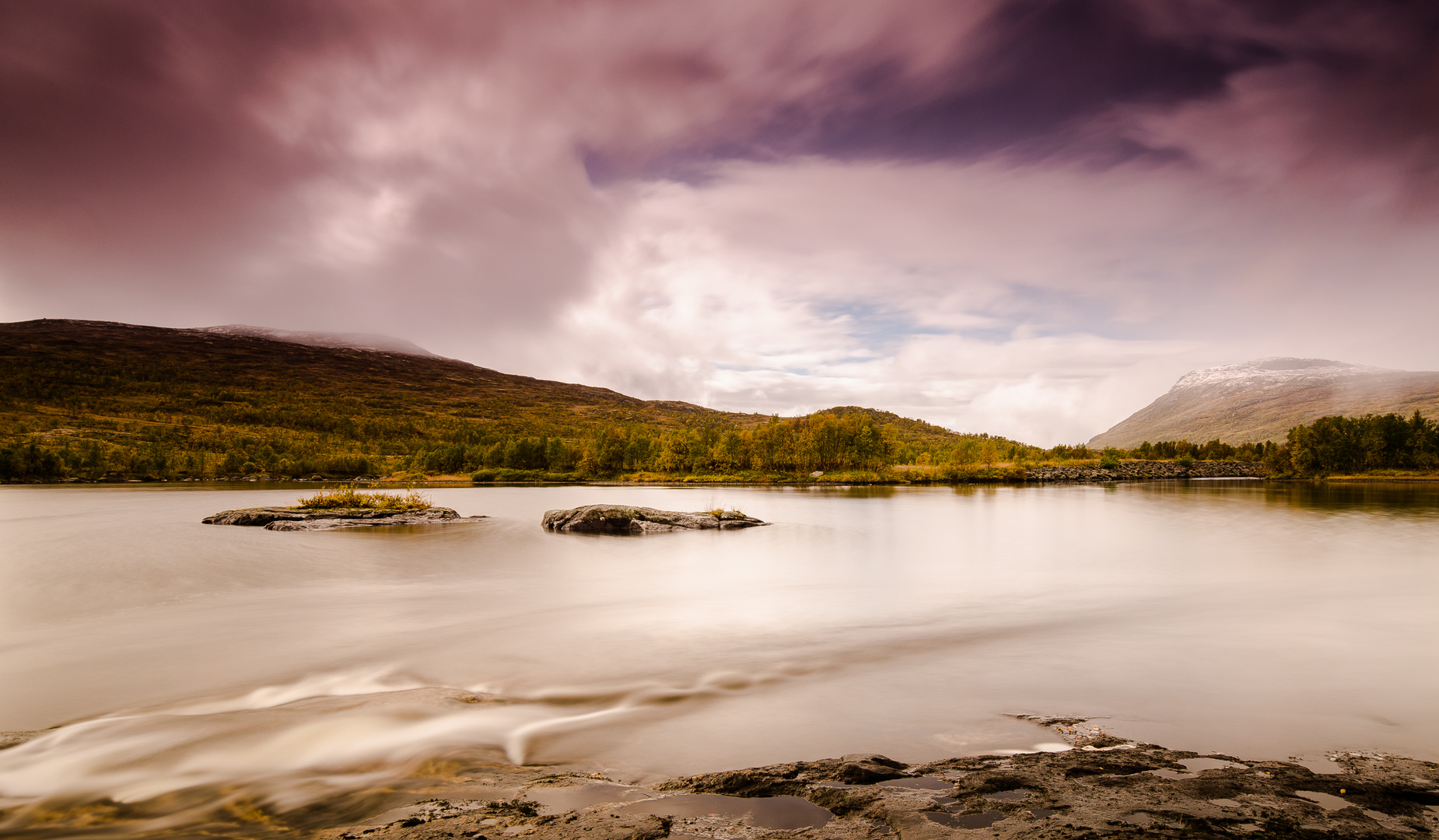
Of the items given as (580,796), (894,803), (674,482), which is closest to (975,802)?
(894,803)

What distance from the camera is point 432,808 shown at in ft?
12.0

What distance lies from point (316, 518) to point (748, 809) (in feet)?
Answer: 80.2

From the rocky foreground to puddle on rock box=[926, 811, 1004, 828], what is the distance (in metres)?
0.01

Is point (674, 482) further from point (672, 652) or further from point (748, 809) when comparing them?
point (748, 809)

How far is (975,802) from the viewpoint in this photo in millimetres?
3650

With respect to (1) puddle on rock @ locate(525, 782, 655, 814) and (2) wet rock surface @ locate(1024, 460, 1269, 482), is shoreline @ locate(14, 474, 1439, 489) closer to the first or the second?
(2) wet rock surface @ locate(1024, 460, 1269, 482)

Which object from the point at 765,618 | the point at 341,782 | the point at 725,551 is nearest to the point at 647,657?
the point at 765,618

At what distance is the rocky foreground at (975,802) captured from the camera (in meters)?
3.25

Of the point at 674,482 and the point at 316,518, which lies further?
the point at 674,482

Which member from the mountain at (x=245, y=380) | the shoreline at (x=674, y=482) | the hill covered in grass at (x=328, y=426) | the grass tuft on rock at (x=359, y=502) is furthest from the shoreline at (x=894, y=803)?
the mountain at (x=245, y=380)

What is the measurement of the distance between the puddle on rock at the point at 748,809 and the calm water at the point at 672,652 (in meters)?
0.68

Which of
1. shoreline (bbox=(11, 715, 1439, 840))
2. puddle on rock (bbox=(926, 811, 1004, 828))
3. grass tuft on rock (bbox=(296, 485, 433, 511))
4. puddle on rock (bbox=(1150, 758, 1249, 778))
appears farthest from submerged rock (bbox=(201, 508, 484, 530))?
puddle on rock (bbox=(1150, 758, 1249, 778))

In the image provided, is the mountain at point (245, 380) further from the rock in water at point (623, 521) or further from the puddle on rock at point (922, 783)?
the puddle on rock at point (922, 783)

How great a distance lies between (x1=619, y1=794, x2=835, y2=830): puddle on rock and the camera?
3490 millimetres
